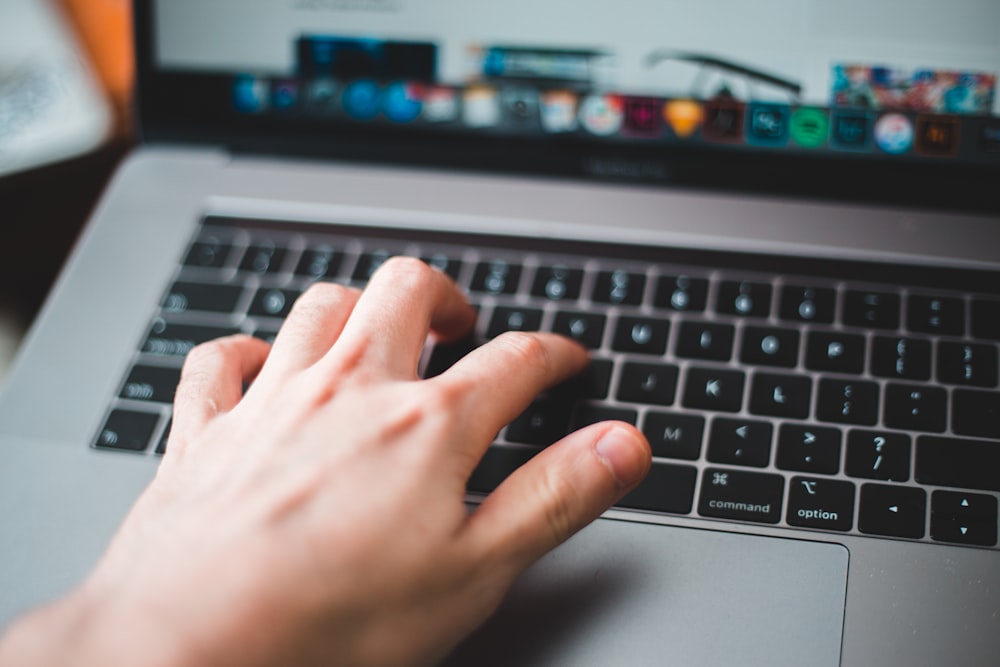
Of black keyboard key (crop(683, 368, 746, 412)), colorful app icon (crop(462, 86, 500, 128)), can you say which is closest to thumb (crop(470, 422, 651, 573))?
black keyboard key (crop(683, 368, 746, 412))

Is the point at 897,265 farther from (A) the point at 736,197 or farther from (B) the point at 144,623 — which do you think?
(B) the point at 144,623

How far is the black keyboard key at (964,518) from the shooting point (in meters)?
0.46

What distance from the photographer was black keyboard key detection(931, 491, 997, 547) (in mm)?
455

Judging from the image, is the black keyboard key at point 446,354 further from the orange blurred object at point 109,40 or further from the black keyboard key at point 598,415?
the orange blurred object at point 109,40

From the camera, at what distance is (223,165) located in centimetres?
70

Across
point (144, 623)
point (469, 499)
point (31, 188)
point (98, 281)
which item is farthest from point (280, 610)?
point (31, 188)

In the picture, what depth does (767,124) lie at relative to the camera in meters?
0.61

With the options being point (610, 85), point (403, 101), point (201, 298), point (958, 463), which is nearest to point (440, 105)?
point (403, 101)

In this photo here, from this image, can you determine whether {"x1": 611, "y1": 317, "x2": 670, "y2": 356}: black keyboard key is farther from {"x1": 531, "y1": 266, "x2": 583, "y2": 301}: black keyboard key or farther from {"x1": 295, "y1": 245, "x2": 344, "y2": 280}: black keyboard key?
{"x1": 295, "y1": 245, "x2": 344, "y2": 280}: black keyboard key

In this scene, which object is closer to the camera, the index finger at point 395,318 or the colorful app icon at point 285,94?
the index finger at point 395,318

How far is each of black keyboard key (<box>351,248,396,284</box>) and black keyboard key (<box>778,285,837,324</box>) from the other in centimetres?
29

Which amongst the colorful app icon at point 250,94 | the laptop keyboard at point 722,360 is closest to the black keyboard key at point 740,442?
the laptop keyboard at point 722,360

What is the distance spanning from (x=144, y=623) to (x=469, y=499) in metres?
0.21

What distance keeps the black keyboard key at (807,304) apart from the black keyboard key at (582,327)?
0.13 meters
